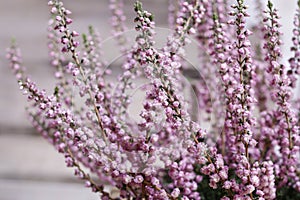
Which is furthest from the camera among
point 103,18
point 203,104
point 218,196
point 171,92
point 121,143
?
point 103,18

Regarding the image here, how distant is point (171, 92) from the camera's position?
49cm

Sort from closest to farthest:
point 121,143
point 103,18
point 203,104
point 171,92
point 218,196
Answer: point 171,92 < point 121,143 < point 218,196 < point 203,104 < point 103,18

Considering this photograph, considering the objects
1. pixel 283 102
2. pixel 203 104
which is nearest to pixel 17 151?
pixel 203 104

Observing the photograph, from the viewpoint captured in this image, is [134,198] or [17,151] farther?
[17,151]

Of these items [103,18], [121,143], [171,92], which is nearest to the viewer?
[171,92]

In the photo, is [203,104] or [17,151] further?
[17,151]

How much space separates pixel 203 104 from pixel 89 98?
0.26 metres

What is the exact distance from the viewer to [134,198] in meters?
0.63

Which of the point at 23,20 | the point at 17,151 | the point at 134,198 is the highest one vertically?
the point at 23,20

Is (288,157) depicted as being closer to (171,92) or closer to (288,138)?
(288,138)

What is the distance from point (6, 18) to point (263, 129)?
832 mm

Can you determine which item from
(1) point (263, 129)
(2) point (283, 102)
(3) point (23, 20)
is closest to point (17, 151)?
(3) point (23, 20)

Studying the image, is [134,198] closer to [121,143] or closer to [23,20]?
[121,143]

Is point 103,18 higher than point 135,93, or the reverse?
point 103,18
